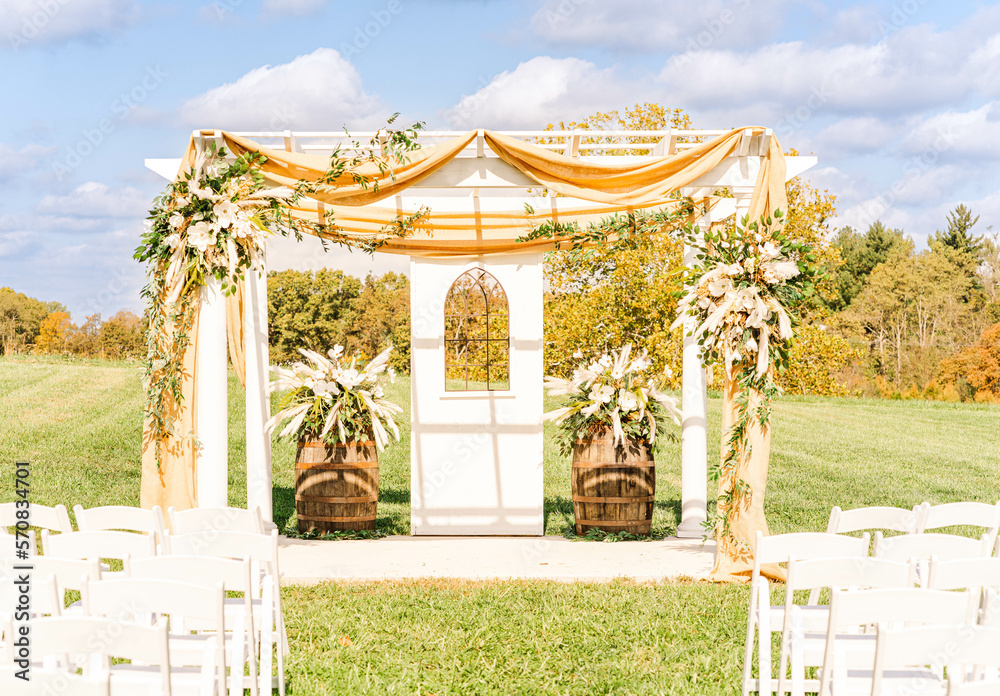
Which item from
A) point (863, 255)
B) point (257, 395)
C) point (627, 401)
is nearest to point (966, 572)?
point (627, 401)

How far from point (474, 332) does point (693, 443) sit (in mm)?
2282

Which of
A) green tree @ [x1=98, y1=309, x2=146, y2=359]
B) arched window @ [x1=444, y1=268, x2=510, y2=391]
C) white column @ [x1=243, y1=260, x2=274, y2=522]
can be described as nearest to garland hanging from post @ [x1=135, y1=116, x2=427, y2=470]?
white column @ [x1=243, y1=260, x2=274, y2=522]

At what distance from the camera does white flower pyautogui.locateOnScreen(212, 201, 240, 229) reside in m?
6.07

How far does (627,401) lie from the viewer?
23.6 feet


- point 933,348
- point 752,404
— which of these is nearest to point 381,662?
point 752,404

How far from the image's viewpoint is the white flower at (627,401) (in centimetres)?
719

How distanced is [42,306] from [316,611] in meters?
18.2

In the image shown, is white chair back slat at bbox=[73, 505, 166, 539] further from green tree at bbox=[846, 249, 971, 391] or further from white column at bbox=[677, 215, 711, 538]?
green tree at bbox=[846, 249, 971, 391]

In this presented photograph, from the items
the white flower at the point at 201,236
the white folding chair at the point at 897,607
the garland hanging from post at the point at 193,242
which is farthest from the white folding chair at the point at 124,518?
the white folding chair at the point at 897,607

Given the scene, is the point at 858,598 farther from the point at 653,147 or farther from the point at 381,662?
the point at 653,147

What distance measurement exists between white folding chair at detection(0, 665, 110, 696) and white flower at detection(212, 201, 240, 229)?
14.8 ft

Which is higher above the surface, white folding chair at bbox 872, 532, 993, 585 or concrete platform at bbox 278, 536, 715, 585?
white folding chair at bbox 872, 532, 993, 585

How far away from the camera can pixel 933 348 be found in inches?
931

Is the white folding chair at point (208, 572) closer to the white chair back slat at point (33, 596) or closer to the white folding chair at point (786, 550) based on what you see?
the white chair back slat at point (33, 596)
